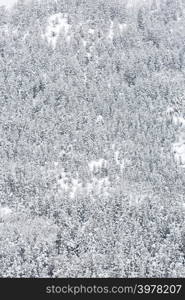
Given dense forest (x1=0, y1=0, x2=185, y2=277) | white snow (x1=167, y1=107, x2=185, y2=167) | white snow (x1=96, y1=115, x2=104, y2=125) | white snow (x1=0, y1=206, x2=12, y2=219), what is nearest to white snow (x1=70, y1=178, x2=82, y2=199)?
dense forest (x1=0, y1=0, x2=185, y2=277)

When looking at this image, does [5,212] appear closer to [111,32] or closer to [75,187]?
[75,187]

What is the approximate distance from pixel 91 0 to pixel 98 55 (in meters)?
21.9

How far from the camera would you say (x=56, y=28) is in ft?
515

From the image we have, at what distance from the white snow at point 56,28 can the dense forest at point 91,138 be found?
30 cm

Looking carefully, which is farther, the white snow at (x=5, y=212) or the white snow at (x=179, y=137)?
the white snow at (x=179, y=137)

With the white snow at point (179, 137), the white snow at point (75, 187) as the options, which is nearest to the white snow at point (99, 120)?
the white snow at point (179, 137)

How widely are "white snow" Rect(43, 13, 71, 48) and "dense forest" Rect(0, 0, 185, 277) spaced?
30cm

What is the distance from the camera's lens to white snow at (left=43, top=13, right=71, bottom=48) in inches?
6107

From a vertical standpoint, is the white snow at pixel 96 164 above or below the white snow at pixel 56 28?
below

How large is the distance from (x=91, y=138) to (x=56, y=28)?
4208cm

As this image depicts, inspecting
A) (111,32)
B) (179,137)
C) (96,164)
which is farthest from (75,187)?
(111,32)

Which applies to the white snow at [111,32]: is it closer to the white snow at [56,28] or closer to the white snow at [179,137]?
the white snow at [56,28]

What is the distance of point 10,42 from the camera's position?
6053 inches

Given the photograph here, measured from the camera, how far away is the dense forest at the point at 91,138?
10438 centimetres
